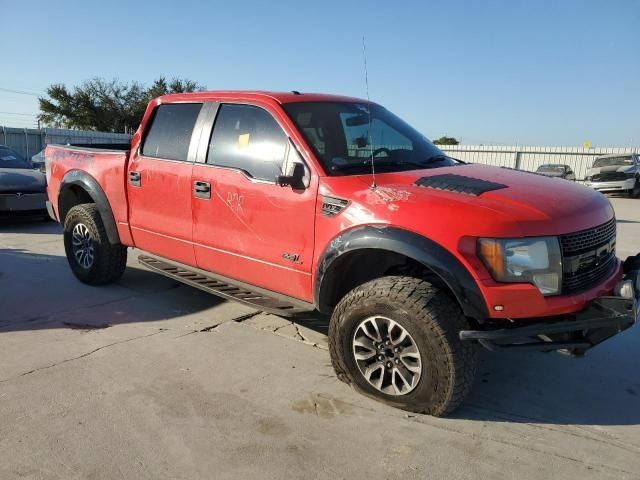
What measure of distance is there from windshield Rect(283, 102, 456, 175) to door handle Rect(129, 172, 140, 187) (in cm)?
172

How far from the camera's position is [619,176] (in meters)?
19.7

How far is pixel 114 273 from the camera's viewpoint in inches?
215

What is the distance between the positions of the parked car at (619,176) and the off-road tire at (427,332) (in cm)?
1942

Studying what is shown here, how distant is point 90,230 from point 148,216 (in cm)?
96

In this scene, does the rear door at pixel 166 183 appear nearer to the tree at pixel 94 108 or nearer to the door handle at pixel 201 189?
the door handle at pixel 201 189

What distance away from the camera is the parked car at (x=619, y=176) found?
64.0ft

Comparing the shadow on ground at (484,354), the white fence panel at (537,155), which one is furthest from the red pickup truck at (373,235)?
the white fence panel at (537,155)

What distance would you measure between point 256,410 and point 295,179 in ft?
4.84

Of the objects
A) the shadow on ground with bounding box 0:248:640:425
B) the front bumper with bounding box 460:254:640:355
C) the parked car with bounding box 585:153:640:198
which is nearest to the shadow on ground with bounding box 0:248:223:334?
the shadow on ground with bounding box 0:248:640:425

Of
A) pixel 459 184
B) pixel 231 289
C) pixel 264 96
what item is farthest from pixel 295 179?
pixel 231 289

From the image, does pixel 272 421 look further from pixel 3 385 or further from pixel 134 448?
pixel 3 385

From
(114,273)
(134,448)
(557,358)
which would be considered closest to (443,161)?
(557,358)

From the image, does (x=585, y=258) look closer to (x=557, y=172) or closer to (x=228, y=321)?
(x=228, y=321)

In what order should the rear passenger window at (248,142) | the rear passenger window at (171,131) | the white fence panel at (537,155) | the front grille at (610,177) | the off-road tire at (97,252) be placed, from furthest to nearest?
the white fence panel at (537,155), the front grille at (610,177), the off-road tire at (97,252), the rear passenger window at (171,131), the rear passenger window at (248,142)
